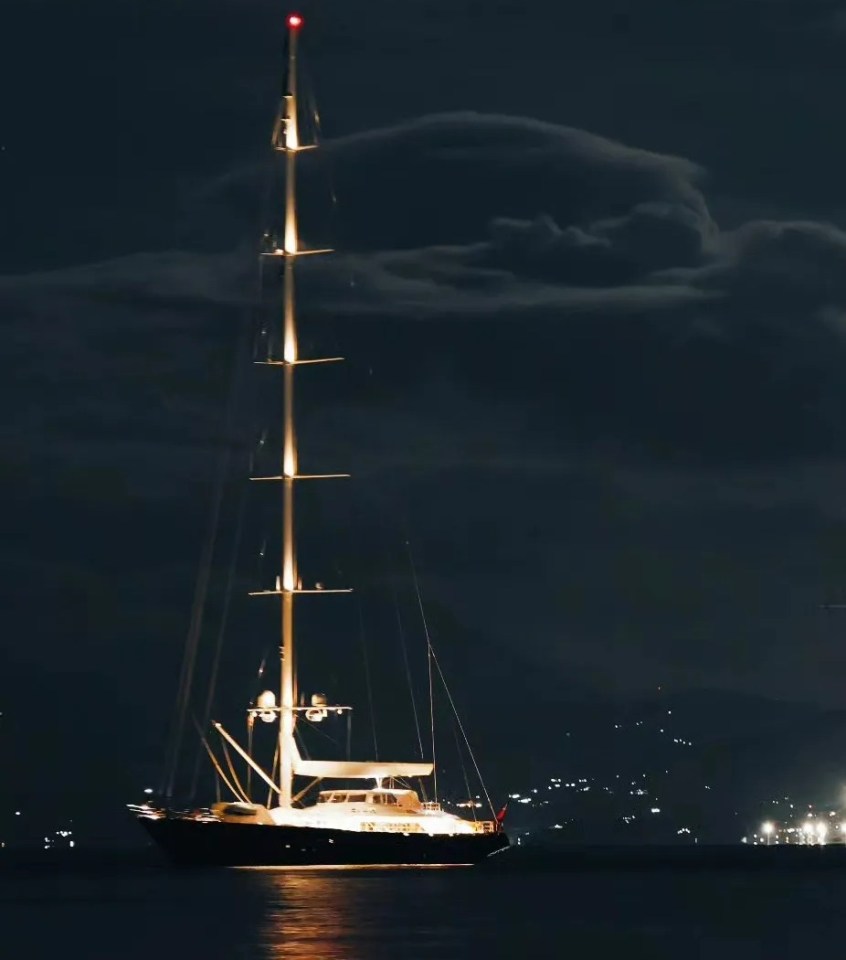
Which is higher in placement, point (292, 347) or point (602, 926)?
point (292, 347)

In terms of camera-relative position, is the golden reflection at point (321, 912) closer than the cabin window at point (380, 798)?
Yes

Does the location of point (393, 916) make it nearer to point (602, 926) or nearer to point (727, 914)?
point (602, 926)

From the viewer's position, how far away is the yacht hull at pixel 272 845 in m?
156

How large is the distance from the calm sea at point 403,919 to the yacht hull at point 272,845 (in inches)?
61.4

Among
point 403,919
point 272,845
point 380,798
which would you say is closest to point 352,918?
point 403,919

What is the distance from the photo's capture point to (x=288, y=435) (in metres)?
163

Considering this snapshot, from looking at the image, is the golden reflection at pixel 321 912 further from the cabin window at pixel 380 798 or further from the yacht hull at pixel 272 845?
the cabin window at pixel 380 798

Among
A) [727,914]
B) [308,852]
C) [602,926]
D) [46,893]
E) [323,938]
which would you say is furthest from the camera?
[46,893]


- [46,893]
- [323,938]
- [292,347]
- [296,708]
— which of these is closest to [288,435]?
[292,347]

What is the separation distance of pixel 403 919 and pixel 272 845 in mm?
32905

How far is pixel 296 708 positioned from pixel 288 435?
17.2 metres

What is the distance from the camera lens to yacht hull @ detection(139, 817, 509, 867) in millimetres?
155750

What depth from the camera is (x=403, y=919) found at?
124 m

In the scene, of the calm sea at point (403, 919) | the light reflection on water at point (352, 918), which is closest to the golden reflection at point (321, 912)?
the light reflection on water at point (352, 918)
